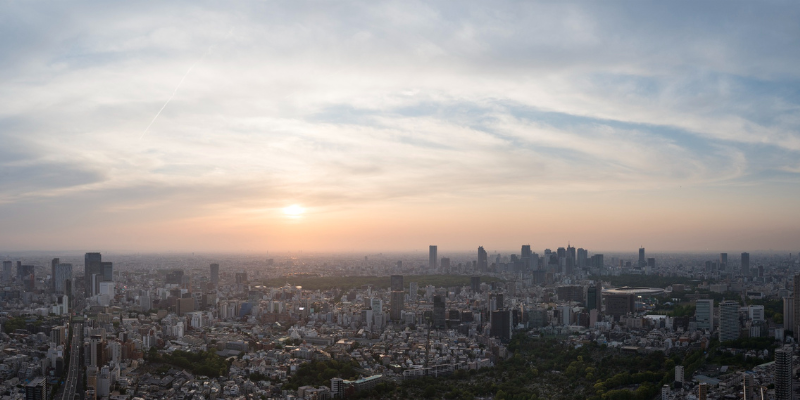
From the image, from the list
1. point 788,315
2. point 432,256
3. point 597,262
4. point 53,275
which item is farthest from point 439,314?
point 432,256

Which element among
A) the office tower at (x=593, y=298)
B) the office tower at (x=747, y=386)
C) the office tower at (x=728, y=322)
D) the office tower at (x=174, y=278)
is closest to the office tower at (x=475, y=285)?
the office tower at (x=593, y=298)

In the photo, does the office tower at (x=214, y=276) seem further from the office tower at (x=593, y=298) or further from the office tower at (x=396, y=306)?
the office tower at (x=593, y=298)

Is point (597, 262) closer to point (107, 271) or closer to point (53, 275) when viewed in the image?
point (107, 271)

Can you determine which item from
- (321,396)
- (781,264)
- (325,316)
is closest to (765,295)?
(781,264)

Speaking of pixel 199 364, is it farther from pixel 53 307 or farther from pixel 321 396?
pixel 53 307

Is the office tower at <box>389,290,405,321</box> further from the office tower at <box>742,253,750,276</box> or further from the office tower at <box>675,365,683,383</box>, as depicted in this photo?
the office tower at <box>742,253,750,276</box>

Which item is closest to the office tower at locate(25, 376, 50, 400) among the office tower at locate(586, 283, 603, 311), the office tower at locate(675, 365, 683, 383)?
the office tower at locate(675, 365, 683, 383)
